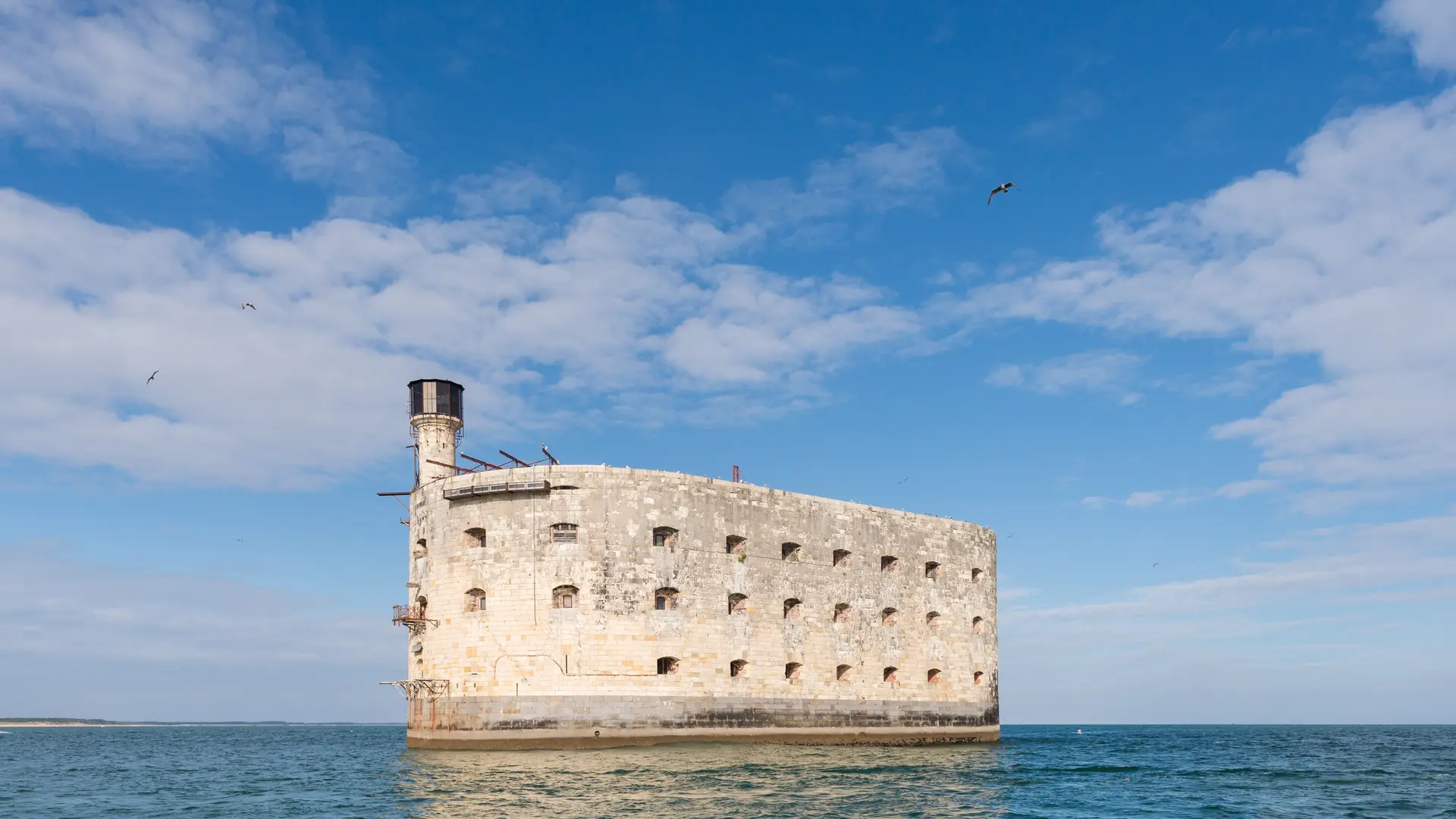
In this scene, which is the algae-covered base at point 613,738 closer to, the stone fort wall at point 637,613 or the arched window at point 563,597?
the stone fort wall at point 637,613

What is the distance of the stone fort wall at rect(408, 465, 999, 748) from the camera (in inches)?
1427

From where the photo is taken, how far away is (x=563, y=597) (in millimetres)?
36656

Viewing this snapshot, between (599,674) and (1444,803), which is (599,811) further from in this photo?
(1444,803)

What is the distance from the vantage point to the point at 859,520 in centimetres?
4466

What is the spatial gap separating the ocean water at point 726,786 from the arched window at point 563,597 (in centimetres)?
483

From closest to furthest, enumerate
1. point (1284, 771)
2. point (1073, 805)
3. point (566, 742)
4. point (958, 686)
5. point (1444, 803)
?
1. point (1073, 805)
2. point (1444, 803)
3. point (566, 742)
4. point (1284, 771)
5. point (958, 686)

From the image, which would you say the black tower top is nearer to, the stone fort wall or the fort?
Answer: the fort

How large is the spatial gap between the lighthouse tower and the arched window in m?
7.95

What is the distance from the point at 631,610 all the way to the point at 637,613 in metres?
0.26

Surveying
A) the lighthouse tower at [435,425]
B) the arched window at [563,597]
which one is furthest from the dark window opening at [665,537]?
the lighthouse tower at [435,425]

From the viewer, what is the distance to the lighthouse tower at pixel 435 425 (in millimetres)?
41750

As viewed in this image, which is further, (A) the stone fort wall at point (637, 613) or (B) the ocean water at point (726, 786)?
(A) the stone fort wall at point (637, 613)

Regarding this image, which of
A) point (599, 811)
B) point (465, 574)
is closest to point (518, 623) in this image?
point (465, 574)

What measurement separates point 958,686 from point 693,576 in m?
16.3
